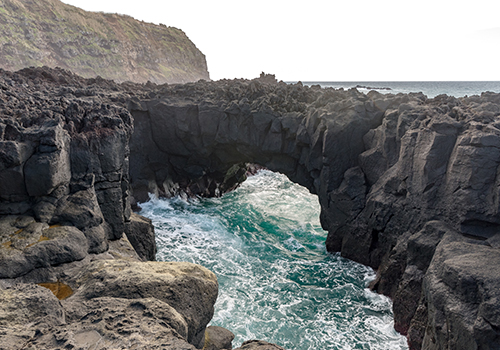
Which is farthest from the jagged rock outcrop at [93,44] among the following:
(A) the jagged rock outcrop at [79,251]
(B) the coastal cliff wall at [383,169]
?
(A) the jagged rock outcrop at [79,251]

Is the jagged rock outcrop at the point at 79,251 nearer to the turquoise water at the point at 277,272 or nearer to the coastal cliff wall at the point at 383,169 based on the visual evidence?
the turquoise water at the point at 277,272

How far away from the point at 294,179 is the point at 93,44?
314ft

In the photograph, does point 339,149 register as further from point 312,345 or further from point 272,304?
point 312,345

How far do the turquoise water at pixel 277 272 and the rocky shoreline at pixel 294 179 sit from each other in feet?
4.33

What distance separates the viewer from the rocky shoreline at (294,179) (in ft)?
16.5

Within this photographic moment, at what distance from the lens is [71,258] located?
26.7 feet

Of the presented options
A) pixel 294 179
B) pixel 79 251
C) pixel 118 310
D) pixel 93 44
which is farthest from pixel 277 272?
pixel 93 44

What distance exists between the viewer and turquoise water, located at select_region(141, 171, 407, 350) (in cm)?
1179

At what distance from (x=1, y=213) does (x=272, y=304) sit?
969 cm

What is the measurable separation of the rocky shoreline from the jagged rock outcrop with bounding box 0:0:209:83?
71844mm

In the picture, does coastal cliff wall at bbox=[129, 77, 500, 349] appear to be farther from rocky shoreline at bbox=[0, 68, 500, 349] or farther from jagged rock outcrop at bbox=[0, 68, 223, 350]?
jagged rock outcrop at bbox=[0, 68, 223, 350]

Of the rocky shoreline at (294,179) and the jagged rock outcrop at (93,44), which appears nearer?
the rocky shoreline at (294,179)

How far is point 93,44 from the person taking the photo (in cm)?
9556

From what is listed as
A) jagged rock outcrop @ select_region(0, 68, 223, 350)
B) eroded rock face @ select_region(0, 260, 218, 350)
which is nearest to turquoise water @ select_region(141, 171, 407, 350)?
jagged rock outcrop @ select_region(0, 68, 223, 350)
